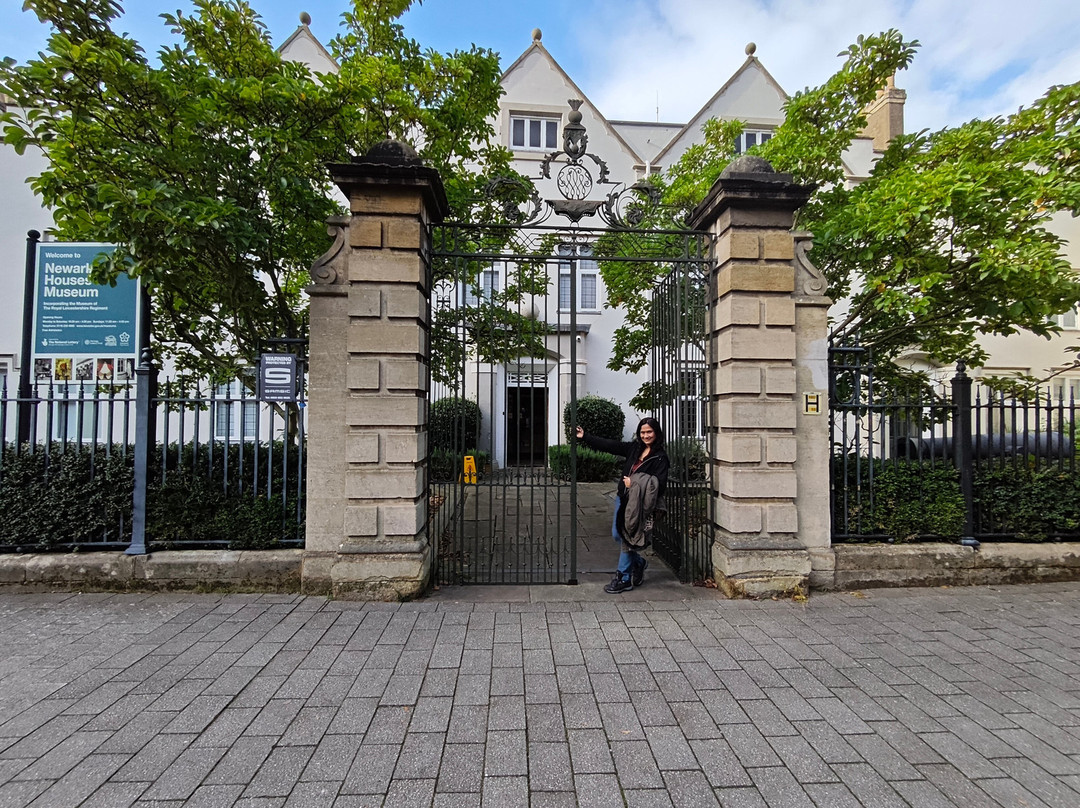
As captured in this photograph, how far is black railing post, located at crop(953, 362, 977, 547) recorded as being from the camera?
557cm

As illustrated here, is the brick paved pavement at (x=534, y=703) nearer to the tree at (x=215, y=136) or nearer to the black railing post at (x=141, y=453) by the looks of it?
the black railing post at (x=141, y=453)

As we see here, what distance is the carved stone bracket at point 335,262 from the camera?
512 cm

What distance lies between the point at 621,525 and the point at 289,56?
17801mm

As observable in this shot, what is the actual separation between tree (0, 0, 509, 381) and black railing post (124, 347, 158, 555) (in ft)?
3.06

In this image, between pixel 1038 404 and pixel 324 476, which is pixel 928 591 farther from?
pixel 324 476

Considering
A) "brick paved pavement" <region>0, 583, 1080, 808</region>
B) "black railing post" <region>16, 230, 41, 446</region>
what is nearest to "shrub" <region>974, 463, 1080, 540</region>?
"brick paved pavement" <region>0, 583, 1080, 808</region>

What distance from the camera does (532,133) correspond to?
54.3 feet

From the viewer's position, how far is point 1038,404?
5.75 metres

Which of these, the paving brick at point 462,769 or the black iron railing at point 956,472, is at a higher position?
the black iron railing at point 956,472

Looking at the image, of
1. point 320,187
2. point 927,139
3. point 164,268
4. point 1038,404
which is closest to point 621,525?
point 1038,404

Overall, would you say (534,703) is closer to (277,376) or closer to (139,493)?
(277,376)

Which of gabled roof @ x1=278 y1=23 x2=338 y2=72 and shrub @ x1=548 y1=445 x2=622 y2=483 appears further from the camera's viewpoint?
gabled roof @ x1=278 y1=23 x2=338 y2=72

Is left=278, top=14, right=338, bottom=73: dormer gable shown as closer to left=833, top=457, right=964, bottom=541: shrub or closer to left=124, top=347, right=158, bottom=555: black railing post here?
left=124, top=347, right=158, bottom=555: black railing post

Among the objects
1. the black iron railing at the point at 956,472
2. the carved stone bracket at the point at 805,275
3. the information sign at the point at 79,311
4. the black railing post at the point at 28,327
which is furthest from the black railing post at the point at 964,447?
the black railing post at the point at 28,327
